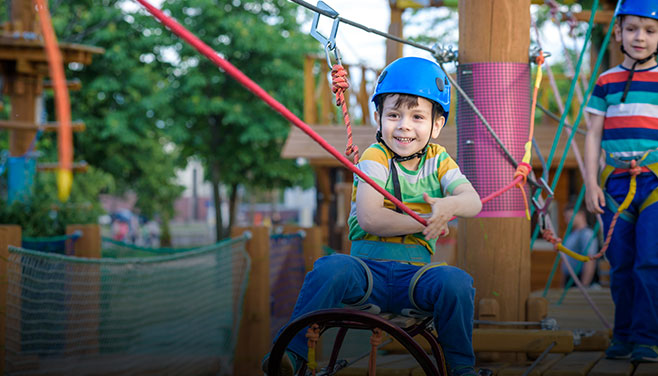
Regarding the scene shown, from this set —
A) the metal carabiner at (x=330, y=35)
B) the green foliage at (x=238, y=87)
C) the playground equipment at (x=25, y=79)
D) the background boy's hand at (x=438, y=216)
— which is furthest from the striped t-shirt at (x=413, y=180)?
the green foliage at (x=238, y=87)

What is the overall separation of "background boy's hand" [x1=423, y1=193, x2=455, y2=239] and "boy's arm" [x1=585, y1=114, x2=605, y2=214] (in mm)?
1401

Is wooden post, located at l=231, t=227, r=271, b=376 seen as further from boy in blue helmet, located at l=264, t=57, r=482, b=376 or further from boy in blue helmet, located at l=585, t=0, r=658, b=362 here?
boy in blue helmet, located at l=264, t=57, r=482, b=376

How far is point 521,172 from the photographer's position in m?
3.10

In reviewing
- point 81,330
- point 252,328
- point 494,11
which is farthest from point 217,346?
point 494,11

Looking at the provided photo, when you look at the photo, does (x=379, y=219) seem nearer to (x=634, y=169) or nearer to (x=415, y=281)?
(x=415, y=281)

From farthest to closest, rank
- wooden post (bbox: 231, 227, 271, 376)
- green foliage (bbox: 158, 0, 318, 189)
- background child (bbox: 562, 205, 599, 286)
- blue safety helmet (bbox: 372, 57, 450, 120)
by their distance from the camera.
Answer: green foliage (bbox: 158, 0, 318, 189) → background child (bbox: 562, 205, 599, 286) → wooden post (bbox: 231, 227, 271, 376) → blue safety helmet (bbox: 372, 57, 450, 120)

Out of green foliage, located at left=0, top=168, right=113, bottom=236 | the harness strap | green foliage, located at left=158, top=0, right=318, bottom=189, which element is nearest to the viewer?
the harness strap

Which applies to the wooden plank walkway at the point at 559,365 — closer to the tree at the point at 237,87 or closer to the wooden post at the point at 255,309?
the wooden post at the point at 255,309

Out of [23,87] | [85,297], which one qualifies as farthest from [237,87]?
[85,297]

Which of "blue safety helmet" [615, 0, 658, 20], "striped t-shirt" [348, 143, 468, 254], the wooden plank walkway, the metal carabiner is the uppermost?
"blue safety helmet" [615, 0, 658, 20]

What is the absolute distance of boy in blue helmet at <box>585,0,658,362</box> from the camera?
10.9ft

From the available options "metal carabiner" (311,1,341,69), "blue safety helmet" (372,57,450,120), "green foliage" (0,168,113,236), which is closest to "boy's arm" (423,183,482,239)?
"blue safety helmet" (372,57,450,120)

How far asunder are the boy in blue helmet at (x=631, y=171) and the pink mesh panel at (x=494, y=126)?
35 cm

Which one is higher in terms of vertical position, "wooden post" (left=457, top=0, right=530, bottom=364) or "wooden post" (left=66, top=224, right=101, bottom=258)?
"wooden post" (left=457, top=0, right=530, bottom=364)
